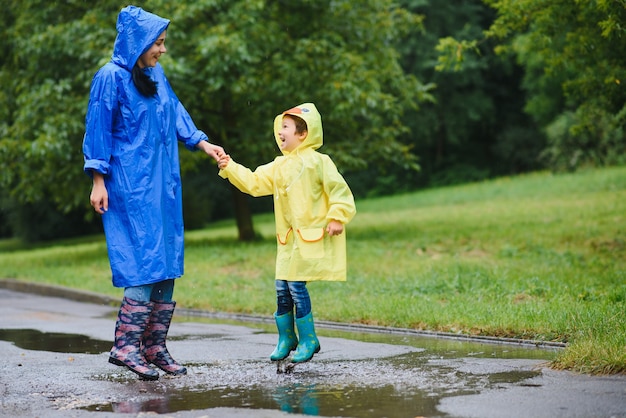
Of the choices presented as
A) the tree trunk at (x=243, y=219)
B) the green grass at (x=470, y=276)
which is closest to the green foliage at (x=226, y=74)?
the tree trunk at (x=243, y=219)

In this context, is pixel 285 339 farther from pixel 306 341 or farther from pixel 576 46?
pixel 576 46

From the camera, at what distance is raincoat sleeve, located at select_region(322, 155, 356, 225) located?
594 centimetres

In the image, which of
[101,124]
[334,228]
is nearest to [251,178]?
[334,228]

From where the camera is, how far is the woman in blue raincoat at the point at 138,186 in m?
5.75

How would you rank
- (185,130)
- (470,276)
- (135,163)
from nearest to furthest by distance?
(135,163) < (185,130) < (470,276)

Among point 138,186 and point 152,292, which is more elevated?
point 138,186

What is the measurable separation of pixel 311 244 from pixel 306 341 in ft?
2.13

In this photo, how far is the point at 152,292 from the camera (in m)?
6.05

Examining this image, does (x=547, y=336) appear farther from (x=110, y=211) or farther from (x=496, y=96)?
(x=496, y=96)

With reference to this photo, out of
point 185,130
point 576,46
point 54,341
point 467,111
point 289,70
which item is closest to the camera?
point 185,130

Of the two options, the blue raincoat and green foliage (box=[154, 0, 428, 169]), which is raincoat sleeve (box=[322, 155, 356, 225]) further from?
green foliage (box=[154, 0, 428, 169])

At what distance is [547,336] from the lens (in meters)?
6.86

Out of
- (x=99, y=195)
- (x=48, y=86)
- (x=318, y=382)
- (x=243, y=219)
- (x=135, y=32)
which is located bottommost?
(x=318, y=382)

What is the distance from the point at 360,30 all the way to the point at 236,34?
4106 millimetres
